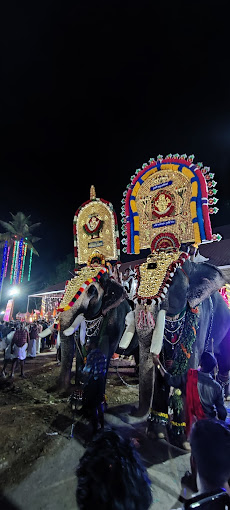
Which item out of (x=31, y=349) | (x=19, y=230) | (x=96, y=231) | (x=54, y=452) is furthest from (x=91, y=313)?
(x=19, y=230)

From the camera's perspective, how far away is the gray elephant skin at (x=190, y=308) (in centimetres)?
354

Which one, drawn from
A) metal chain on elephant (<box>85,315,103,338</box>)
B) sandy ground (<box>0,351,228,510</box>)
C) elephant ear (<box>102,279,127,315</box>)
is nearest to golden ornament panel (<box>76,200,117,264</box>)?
elephant ear (<box>102,279,127,315</box>)

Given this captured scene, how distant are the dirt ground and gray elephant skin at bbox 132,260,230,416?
53.9 inches

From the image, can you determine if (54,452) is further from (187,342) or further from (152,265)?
(152,265)

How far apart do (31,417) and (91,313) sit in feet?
6.54

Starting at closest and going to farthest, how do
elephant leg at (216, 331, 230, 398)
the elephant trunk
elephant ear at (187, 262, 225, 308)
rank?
the elephant trunk → elephant ear at (187, 262, 225, 308) → elephant leg at (216, 331, 230, 398)

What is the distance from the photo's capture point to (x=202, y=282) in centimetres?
388

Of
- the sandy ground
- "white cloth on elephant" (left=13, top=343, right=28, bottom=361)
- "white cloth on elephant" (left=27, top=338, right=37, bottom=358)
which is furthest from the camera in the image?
"white cloth on elephant" (left=27, top=338, right=37, bottom=358)

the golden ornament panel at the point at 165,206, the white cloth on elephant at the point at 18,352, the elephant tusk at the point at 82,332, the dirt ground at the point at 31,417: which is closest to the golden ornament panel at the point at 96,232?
the golden ornament panel at the point at 165,206

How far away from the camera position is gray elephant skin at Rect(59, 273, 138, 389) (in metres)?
4.91

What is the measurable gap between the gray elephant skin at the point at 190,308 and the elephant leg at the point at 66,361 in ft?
6.29

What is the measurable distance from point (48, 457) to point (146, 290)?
2.32 m

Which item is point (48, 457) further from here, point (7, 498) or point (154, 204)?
point (154, 204)

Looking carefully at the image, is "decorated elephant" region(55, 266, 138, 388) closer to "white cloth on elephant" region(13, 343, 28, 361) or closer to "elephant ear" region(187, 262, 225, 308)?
"elephant ear" region(187, 262, 225, 308)
